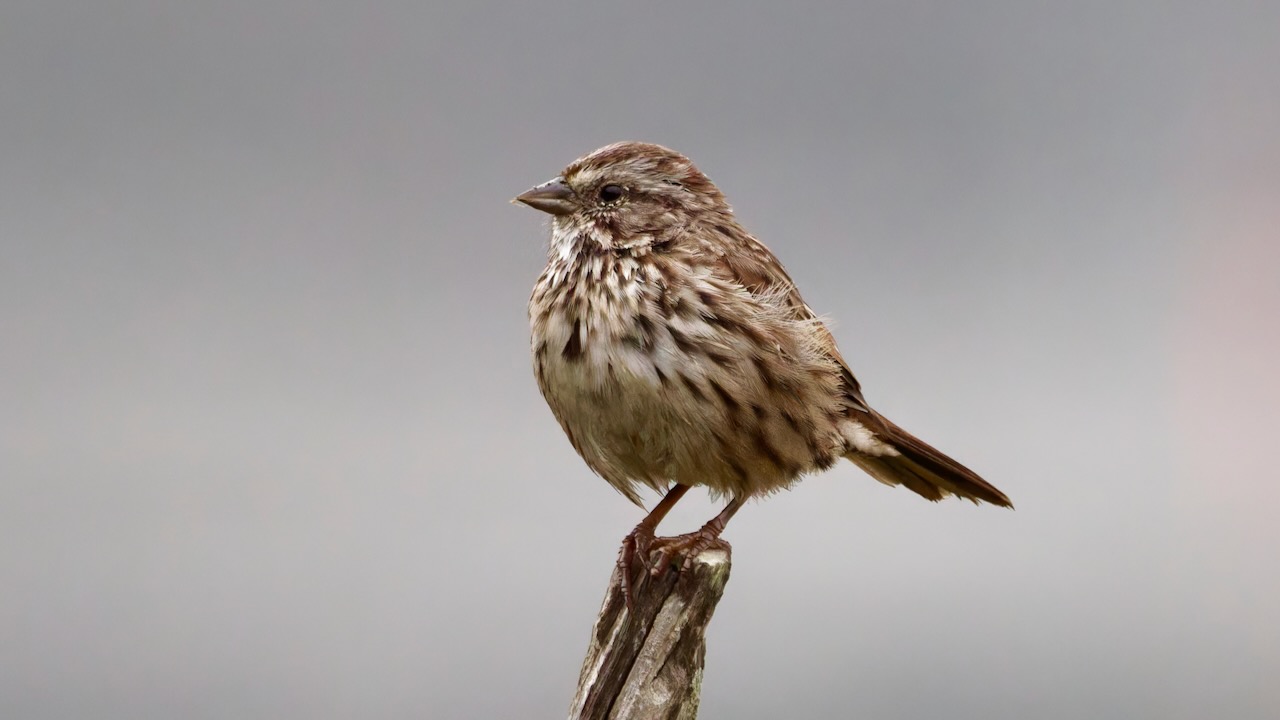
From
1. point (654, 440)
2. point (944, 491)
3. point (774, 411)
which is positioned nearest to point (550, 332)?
point (654, 440)

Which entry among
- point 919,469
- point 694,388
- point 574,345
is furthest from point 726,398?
point 919,469

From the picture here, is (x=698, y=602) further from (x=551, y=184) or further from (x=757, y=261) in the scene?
(x=551, y=184)

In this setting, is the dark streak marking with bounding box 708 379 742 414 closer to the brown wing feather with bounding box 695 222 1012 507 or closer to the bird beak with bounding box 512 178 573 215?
the brown wing feather with bounding box 695 222 1012 507

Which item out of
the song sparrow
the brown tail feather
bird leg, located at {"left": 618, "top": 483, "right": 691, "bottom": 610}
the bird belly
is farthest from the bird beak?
the brown tail feather

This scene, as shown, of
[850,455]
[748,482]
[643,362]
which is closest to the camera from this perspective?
[643,362]

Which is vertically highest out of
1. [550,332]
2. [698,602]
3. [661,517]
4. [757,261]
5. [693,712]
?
[757,261]

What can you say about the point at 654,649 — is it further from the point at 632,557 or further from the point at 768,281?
the point at 768,281

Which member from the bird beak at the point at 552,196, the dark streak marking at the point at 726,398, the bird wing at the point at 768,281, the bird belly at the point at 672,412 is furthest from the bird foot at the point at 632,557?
the bird beak at the point at 552,196
